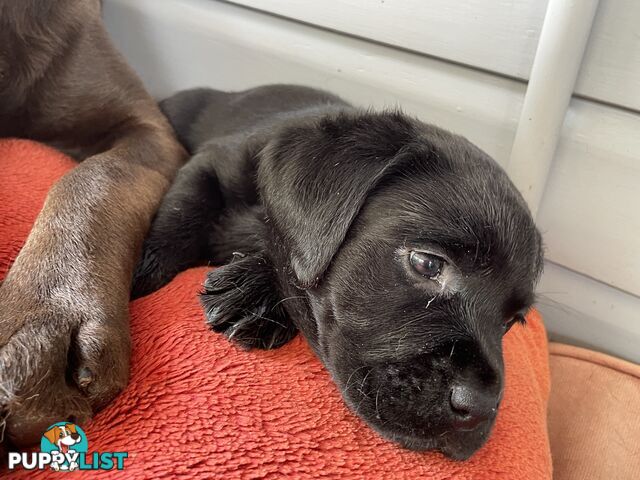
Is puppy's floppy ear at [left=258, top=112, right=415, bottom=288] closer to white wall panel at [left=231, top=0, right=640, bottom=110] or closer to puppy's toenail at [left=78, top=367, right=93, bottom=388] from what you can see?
puppy's toenail at [left=78, top=367, right=93, bottom=388]

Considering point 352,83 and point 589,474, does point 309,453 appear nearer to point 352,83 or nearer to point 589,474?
point 589,474

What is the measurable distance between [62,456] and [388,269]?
26.8 inches

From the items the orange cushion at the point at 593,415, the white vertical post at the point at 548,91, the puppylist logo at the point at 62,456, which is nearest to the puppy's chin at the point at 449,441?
the puppylist logo at the point at 62,456

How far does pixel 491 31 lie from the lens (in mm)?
1933

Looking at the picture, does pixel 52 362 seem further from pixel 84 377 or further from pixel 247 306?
pixel 247 306

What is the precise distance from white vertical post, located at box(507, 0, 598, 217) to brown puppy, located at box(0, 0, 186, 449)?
3.68 feet

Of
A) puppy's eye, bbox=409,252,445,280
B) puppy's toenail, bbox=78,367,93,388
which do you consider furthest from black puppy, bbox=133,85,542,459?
puppy's toenail, bbox=78,367,93,388

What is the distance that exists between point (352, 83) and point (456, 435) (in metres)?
1.54

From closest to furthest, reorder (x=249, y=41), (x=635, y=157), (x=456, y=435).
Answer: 1. (x=456, y=435)
2. (x=635, y=157)
3. (x=249, y=41)

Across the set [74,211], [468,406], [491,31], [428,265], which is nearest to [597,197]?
[491,31]

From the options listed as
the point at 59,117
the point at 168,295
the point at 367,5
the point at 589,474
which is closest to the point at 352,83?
the point at 367,5

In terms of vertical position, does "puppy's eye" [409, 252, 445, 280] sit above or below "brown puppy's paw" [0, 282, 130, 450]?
above

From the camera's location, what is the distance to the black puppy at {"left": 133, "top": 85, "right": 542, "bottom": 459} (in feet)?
3.75

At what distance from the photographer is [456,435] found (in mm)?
1120
